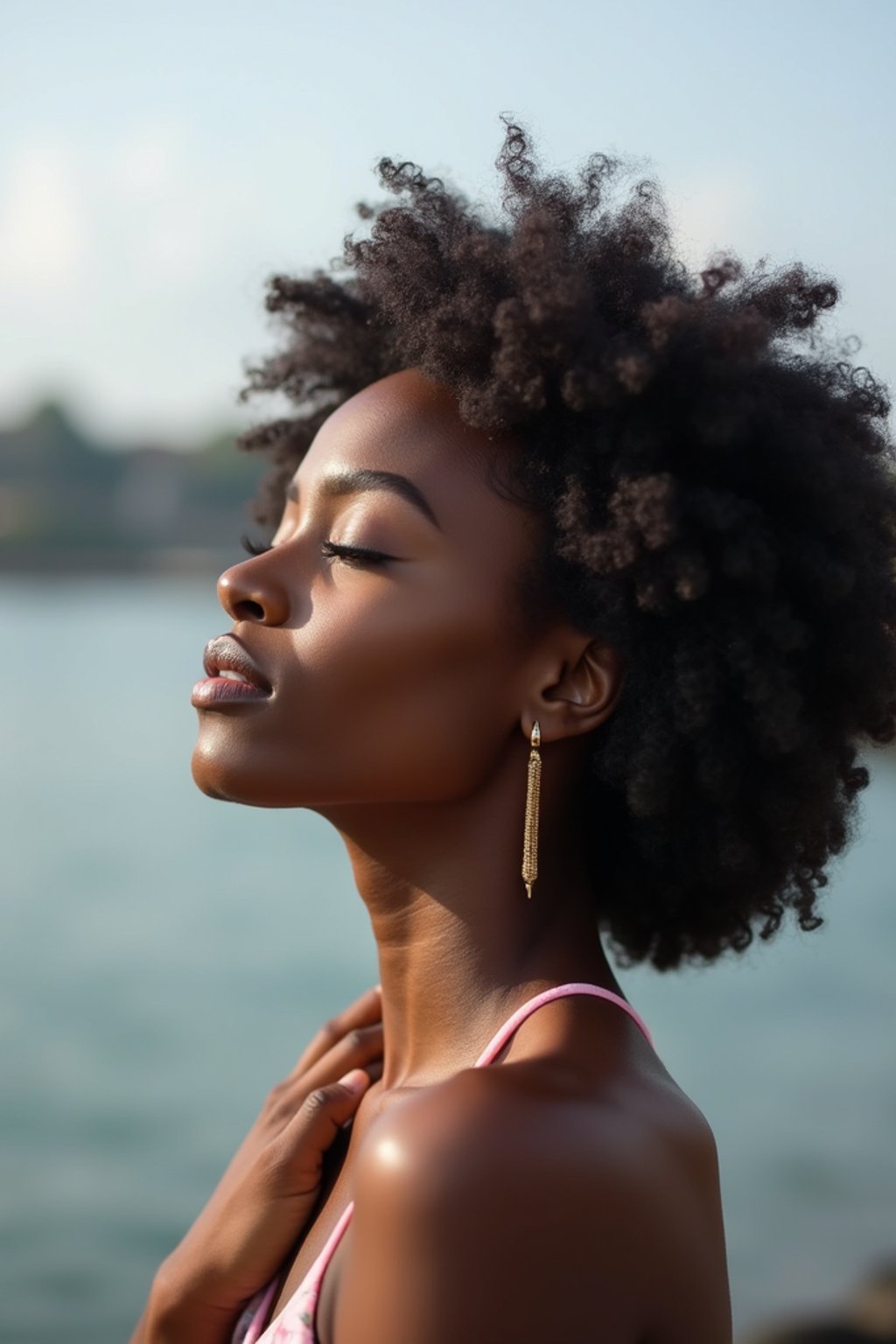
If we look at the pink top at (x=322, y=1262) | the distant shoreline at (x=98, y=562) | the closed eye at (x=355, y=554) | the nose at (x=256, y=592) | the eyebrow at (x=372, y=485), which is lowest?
the pink top at (x=322, y=1262)

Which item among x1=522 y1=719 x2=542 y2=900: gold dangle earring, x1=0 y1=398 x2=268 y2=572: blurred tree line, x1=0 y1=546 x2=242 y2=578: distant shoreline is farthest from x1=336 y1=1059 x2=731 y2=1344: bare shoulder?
x1=0 y1=546 x2=242 y2=578: distant shoreline

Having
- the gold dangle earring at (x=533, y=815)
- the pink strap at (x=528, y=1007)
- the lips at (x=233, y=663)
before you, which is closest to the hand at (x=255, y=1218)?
the pink strap at (x=528, y=1007)

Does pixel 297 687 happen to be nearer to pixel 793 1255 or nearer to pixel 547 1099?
pixel 547 1099

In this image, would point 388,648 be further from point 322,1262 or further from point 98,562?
point 98,562

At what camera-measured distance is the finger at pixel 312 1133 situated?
2.30 m

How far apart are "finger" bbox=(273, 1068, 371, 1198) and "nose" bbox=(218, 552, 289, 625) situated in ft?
2.49

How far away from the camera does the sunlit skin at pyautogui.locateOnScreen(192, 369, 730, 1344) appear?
5.78 feet

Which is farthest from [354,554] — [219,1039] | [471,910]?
[219,1039]

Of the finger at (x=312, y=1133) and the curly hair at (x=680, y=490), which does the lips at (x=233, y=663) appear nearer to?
the curly hair at (x=680, y=490)

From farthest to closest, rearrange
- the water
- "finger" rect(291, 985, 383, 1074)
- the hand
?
the water → "finger" rect(291, 985, 383, 1074) → the hand

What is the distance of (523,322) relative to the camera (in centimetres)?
198

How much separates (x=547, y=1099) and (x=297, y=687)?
64 centimetres

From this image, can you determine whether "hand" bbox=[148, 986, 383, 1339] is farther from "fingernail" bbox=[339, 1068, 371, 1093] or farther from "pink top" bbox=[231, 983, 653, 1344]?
"pink top" bbox=[231, 983, 653, 1344]

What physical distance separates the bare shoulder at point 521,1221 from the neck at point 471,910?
28 cm
